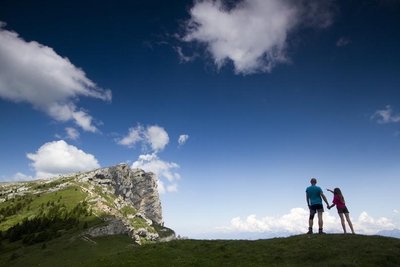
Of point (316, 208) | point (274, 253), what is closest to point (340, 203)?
point (316, 208)

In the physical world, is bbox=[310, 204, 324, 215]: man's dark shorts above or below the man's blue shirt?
below

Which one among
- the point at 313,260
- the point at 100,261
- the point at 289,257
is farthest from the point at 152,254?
the point at 313,260

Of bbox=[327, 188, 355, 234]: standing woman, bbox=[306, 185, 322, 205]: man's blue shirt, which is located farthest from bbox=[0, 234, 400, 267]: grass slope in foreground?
bbox=[306, 185, 322, 205]: man's blue shirt

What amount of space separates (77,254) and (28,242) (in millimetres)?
58489

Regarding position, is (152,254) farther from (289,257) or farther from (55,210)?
(55,210)

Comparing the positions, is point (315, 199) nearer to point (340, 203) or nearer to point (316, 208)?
point (316, 208)

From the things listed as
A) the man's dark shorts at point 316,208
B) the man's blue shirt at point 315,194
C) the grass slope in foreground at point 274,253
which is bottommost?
the grass slope in foreground at point 274,253

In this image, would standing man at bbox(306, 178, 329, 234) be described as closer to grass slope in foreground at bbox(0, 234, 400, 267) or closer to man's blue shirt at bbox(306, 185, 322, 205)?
man's blue shirt at bbox(306, 185, 322, 205)

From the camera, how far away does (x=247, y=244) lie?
37.3 metres

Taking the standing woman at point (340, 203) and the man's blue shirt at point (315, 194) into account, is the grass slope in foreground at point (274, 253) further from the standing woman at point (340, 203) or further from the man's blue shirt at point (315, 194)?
the man's blue shirt at point (315, 194)

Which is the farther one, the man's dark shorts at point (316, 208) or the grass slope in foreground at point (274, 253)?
the man's dark shorts at point (316, 208)

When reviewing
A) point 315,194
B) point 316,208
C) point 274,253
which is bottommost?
point 274,253

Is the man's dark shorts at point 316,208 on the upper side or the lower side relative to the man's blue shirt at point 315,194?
lower

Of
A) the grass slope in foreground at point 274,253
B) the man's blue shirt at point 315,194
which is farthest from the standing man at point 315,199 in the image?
the grass slope in foreground at point 274,253
